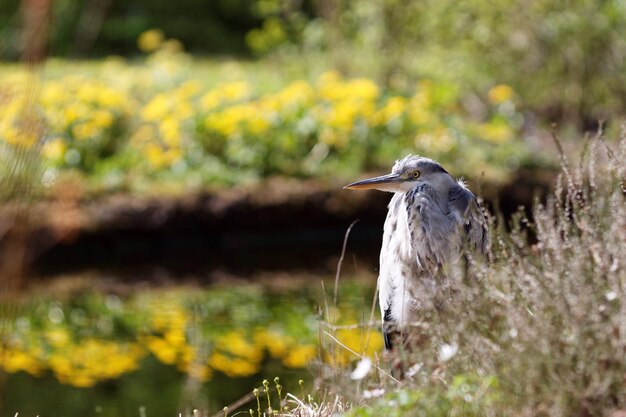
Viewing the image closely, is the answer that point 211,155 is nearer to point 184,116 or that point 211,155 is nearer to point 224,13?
point 184,116

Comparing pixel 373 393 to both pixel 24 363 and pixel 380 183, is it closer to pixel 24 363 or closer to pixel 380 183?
pixel 380 183

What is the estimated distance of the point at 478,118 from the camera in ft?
44.8

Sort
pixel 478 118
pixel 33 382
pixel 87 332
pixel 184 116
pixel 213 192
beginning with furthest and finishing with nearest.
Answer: pixel 478 118 → pixel 184 116 → pixel 213 192 → pixel 87 332 → pixel 33 382

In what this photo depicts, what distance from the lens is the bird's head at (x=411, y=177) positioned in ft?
14.4

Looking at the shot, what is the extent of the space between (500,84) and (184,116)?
460cm

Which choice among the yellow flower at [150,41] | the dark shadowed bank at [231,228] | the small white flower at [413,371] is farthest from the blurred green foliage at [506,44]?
the small white flower at [413,371]

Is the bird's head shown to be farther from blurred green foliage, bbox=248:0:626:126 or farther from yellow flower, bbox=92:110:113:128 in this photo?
blurred green foliage, bbox=248:0:626:126

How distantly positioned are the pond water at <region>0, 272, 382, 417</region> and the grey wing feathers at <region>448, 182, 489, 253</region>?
3.90ft

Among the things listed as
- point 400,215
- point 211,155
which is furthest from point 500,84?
point 400,215

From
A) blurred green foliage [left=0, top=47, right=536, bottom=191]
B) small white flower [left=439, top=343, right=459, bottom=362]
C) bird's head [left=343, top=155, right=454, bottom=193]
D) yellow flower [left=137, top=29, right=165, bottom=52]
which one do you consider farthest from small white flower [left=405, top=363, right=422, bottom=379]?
yellow flower [left=137, top=29, right=165, bottom=52]

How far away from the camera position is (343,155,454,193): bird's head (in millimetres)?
4395

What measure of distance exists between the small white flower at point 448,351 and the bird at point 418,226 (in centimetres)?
99

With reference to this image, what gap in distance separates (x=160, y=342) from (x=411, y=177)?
3.53 m

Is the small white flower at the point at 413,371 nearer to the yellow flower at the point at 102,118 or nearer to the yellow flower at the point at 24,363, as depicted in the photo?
the yellow flower at the point at 24,363
